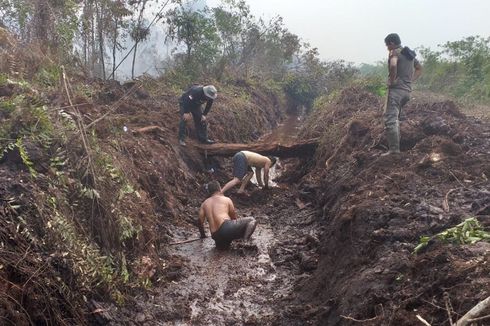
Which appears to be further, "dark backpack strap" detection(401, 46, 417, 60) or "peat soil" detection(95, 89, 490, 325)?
"dark backpack strap" detection(401, 46, 417, 60)

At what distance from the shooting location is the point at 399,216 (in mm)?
5090

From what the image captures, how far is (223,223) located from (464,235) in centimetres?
360

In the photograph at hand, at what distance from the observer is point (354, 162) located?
8461 mm

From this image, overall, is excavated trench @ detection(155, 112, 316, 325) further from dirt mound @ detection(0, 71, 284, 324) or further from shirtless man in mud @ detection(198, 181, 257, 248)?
dirt mound @ detection(0, 71, 284, 324)

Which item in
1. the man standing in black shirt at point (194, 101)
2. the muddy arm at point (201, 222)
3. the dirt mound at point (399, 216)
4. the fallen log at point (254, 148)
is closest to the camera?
the dirt mound at point (399, 216)

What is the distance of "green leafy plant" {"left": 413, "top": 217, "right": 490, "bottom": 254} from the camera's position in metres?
3.84

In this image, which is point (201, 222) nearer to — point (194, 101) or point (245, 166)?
point (245, 166)

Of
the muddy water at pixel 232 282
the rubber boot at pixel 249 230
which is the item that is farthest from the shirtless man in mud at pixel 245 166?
the rubber boot at pixel 249 230

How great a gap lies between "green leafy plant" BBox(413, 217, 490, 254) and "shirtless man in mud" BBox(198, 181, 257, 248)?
123 inches

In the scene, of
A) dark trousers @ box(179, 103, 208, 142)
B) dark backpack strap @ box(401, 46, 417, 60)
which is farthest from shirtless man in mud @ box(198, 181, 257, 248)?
dark backpack strap @ box(401, 46, 417, 60)

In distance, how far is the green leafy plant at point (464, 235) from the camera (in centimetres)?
384

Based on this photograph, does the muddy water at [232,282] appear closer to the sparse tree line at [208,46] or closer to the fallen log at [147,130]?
the fallen log at [147,130]

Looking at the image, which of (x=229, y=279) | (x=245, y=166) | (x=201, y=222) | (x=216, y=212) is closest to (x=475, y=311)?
(x=229, y=279)

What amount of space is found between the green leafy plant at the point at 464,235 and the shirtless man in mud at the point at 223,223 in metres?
3.14
